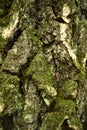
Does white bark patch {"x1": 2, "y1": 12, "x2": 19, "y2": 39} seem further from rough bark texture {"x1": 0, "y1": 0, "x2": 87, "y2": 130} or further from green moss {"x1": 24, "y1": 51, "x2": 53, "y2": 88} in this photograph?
green moss {"x1": 24, "y1": 51, "x2": 53, "y2": 88}

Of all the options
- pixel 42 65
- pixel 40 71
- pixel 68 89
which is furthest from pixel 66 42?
pixel 68 89

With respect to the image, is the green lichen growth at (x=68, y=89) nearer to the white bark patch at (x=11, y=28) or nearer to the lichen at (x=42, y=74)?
the lichen at (x=42, y=74)

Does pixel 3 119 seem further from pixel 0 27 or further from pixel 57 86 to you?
pixel 0 27

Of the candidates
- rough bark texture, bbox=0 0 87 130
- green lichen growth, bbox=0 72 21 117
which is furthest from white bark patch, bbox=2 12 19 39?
green lichen growth, bbox=0 72 21 117

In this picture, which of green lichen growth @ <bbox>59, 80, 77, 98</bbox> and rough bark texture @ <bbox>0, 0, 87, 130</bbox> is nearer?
rough bark texture @ <bbox>0, 0, 87, 130</bbox>

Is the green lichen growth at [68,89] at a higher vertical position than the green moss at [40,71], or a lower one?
lower

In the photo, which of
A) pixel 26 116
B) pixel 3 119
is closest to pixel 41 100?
pixel 26 116

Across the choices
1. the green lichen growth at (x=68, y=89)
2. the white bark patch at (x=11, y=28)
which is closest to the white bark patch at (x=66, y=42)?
the green lichen growth at (x=68, y=89)

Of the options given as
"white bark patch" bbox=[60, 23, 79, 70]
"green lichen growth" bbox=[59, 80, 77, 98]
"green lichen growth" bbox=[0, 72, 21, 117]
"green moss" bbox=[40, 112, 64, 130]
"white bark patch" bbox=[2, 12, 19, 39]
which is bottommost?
Answer: "green moss" bbox=[40, 112, 64, 130]
